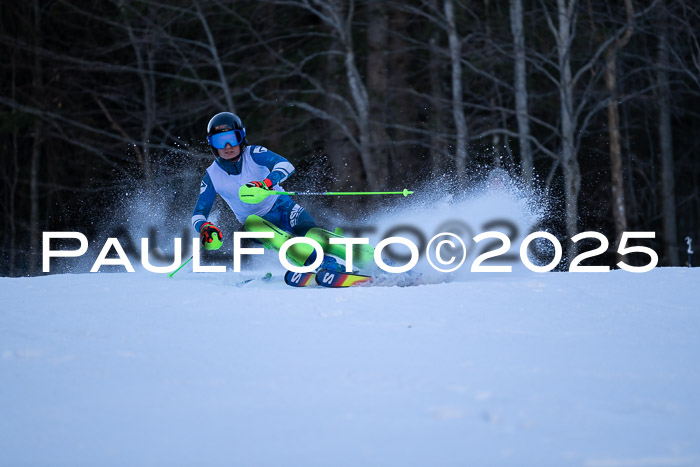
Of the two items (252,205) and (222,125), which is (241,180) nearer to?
(252,205)

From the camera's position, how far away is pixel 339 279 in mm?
5848

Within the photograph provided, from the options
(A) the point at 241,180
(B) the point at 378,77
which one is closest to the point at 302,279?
(A) the point at 241,180

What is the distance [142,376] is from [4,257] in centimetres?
1677

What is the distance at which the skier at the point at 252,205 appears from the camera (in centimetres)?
617

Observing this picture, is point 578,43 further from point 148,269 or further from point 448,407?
point 448,407

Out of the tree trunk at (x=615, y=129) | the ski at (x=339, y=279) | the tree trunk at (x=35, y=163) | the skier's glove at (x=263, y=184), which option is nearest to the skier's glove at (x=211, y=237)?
the skier's glove at (x=263, y=184)

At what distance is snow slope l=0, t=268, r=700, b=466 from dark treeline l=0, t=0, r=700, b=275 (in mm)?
6869

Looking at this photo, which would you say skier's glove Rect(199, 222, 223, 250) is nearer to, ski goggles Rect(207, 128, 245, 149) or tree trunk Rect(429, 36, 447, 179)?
ski goggles Rect(207, 128, 245, 149)

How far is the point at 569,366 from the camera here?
3107 millimetres

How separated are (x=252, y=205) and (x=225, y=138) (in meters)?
0.63

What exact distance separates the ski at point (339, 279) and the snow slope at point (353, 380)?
88 centimetres

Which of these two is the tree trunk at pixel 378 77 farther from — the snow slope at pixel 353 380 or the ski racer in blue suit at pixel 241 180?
the snow slope at pixel 353 380

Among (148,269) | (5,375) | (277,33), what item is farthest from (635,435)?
(277,33)

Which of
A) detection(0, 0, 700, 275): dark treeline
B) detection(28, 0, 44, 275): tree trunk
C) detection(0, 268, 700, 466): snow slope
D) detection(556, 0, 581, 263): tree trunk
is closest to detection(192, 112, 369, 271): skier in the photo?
detection(0, 268, 700, 466): snow slope
